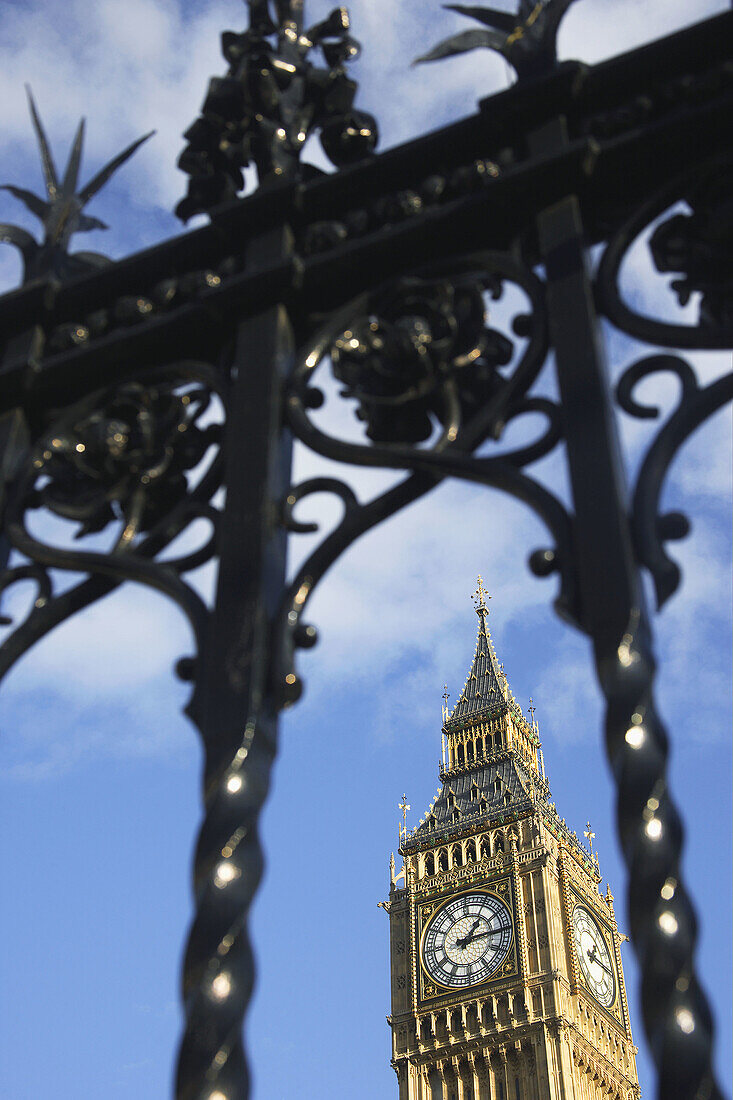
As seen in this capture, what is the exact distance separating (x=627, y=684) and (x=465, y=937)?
51.0 meters

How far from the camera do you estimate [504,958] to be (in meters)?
50.7

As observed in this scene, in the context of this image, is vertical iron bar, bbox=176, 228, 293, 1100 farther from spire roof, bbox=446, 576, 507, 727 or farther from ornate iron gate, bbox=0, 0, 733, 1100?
spire roof, bbox=446, 576, 507, 727

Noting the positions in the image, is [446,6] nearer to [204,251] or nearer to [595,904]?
[204,251]

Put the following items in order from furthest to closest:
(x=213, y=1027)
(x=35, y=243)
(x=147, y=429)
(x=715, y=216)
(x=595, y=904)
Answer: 1. (x=595, y=904)
2. (x=35, y=243)
3. (x=147, y=429)
4. (x=715, y=216)
5. (x=213, y=1027)

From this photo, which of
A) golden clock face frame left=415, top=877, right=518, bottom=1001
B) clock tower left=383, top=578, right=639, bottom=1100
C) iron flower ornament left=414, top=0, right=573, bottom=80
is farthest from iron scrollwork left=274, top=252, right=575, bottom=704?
golden clock face frame left=415, top=877, right=518, bottom=1001

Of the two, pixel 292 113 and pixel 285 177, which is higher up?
pixel 292 113

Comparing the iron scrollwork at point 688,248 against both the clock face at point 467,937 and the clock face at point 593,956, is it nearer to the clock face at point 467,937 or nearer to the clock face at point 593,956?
the clock face at point 467,937

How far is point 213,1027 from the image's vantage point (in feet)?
8.66

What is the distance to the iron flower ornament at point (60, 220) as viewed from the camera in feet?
14.6

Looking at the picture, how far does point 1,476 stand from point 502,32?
2.02 metres

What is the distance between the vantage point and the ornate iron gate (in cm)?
295

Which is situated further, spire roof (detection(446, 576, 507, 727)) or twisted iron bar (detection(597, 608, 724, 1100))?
spire roof (detection(446, 576, 507, 727))

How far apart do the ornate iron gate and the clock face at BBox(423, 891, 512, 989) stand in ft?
162

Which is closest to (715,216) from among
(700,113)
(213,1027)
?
(700,113)
